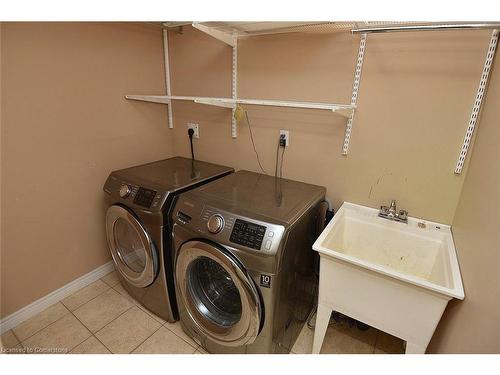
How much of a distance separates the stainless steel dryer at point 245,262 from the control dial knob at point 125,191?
1.27 ft

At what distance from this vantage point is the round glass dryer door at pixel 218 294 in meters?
1.14

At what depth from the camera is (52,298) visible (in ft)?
5.82

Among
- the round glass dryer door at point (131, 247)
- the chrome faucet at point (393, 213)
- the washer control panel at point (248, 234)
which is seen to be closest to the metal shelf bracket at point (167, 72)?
the round glass dryer door at point (131, 247)

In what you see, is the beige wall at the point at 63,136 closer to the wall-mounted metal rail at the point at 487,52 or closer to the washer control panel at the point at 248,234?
the washer control panel at the point at 248,234

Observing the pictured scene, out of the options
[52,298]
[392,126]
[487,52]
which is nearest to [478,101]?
[487,52]

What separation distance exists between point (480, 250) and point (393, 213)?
0.56m

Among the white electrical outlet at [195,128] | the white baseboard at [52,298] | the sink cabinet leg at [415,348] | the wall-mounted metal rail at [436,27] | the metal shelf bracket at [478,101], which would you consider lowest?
the white baseboard at [52,298]

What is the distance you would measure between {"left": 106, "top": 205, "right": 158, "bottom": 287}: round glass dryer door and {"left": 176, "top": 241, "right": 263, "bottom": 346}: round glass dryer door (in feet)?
0.87

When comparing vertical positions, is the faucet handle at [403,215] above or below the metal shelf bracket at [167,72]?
below
